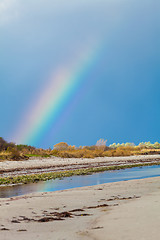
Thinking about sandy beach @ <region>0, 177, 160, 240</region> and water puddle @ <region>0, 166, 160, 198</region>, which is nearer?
sandy beach @ <region>0, 177, 160, 240</region>

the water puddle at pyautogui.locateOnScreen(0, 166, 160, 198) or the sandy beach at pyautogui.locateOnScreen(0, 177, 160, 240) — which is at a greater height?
the water puddle at pyautogui.locateOnScreen(0, 166, 160, 198)

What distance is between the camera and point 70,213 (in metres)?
8.97

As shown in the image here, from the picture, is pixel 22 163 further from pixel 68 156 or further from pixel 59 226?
pixel 59 226

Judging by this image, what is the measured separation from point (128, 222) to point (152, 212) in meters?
1.29

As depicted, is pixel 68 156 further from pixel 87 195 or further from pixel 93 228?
pixel 93 228

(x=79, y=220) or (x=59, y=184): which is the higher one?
(x=59, y=184)

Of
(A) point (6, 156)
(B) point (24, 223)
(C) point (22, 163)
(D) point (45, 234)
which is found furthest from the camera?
(A) point (6, 156)

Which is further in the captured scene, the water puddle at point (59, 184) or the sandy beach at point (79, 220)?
the water puddle at point (59, 184)

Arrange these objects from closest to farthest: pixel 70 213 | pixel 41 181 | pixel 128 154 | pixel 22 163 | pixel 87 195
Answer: pixel 70 213 → pixel 87 195 → pixel 41 181 → pixel 22 163 → pixel 128 154

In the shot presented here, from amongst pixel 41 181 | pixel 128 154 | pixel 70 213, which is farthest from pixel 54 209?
pixel 128 154

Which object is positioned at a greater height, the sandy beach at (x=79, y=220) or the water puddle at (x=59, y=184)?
the water puddle at (x=59, y=184)

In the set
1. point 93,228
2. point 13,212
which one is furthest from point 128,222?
point 13,212

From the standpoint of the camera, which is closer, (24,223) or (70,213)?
(24,223)

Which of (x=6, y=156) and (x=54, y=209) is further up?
(x=6, y=156)
